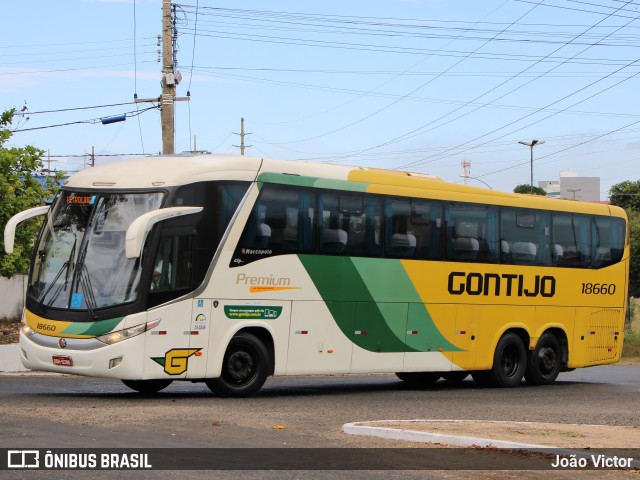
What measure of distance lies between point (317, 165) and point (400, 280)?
2.79 meters

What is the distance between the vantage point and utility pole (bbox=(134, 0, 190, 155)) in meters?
30.3

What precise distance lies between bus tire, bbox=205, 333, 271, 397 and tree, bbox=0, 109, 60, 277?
13430mm

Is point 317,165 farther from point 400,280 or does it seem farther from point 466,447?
point 466,447

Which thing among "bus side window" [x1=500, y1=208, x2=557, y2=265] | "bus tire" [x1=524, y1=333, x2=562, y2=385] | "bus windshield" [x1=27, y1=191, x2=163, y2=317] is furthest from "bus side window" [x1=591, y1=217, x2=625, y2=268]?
"bus windshield" [x1=27, y1=191, x2=163, y2=317]

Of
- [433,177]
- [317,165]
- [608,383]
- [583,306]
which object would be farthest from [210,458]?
[608,383]

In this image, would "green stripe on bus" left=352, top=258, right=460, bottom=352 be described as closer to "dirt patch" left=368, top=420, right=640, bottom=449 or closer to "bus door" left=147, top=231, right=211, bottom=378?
"bus door" left=147, top=231, right=211, bottom=378

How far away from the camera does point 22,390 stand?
19.3 metres

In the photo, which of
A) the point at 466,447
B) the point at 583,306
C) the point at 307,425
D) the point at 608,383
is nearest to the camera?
the point at 466,447

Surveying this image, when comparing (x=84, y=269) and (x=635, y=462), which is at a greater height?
(x=84, y=269)

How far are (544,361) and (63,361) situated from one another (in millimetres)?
11401

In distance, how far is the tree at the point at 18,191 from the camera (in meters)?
29.6

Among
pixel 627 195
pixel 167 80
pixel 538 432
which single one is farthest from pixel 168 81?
pixel 627 195

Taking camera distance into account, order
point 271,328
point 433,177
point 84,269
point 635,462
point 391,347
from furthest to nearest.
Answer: point 433,177
point 391,347
point 271,328
point 84,269
point 635,462

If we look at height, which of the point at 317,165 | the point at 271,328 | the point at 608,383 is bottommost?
the point at 608,383
